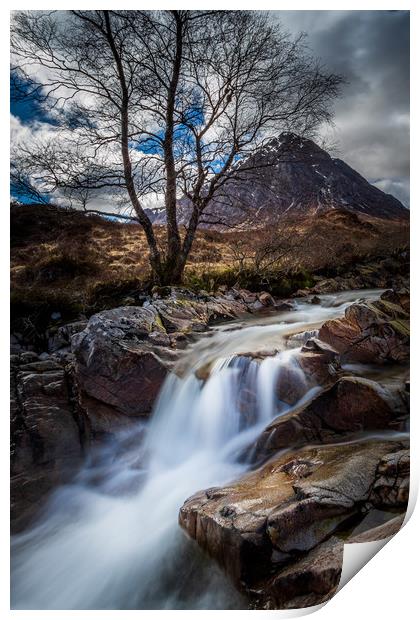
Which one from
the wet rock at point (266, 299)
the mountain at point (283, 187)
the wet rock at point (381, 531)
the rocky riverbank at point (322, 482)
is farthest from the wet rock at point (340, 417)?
the mountain at point (283, 187)

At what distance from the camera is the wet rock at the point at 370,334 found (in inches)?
110

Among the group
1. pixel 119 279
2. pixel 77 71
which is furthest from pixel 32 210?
pixel 77 71

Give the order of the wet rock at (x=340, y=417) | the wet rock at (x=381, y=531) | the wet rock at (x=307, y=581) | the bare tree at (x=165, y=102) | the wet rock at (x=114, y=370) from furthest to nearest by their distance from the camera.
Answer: the wet rock at (x=114, y=370), the bare tree at (x=165, y=102), the wet rock at (x=340, y=417), the wet rock at (x=381, y=531), the wet rock at (x=307, y=581)

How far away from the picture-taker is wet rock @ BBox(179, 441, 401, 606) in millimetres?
2213

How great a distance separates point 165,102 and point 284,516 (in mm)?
2916

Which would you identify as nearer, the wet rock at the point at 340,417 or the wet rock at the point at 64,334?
the wet rock at the point at 340,417

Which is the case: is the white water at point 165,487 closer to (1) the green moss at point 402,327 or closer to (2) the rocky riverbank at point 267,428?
(2) the rocky riverbank at point 267,428

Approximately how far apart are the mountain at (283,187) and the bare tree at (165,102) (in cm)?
6

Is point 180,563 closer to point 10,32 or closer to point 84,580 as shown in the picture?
point 84,580

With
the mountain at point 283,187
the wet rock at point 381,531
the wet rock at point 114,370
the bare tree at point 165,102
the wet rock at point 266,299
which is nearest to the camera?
the wet rock at point 381,531

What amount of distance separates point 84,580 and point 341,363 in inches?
85.7

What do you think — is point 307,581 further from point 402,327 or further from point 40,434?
point 40,434

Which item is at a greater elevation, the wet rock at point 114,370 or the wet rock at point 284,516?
the wet rock at point 114,370

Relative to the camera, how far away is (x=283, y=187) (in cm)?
303
